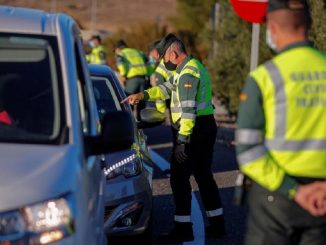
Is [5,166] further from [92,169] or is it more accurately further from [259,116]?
[259,116]

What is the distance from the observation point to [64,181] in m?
4.41

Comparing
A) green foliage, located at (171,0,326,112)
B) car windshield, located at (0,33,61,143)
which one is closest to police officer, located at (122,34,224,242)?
car windshield, located at (0,33,61,143)

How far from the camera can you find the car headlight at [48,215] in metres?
4.29

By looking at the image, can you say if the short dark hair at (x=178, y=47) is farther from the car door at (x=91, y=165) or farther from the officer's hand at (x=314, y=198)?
the officer's hand at (x=314, y=198)

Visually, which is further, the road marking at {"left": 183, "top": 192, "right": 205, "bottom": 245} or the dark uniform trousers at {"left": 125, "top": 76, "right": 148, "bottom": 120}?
the dark uniform trousers at {"left": 125, "top": 76, "right": 148, "bottom": 120}

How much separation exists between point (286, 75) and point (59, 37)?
1.56m

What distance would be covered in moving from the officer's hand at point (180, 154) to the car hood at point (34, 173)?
3.81 metres

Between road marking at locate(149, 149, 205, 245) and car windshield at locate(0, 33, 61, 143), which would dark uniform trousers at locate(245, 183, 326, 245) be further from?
road marking at locate(149, 149, 205, 245)

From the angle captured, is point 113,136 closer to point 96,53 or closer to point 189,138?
point 189,138

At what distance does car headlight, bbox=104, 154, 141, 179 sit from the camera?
7.64 metres

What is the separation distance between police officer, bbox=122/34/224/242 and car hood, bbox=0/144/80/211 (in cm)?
371

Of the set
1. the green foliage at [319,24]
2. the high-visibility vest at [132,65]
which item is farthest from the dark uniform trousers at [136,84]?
the green foliage at [319,24]

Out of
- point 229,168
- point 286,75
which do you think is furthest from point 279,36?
point 229,168

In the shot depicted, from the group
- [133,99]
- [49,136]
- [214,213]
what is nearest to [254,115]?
[49,136]
